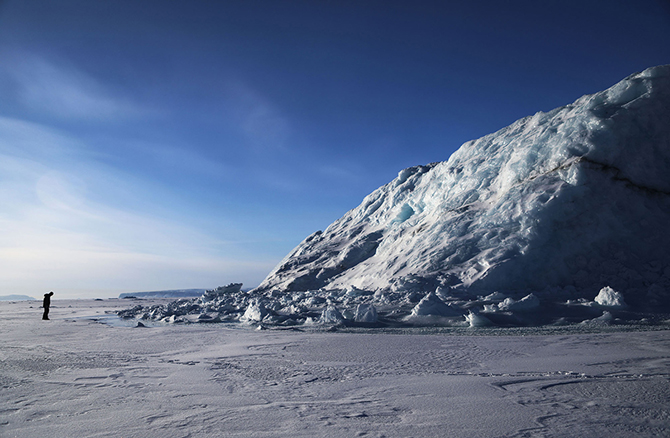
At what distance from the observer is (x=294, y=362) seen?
16.3 feet

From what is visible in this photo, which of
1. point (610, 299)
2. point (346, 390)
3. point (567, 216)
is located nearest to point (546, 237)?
point (567, 216)

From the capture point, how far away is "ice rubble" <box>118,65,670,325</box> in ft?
35.3

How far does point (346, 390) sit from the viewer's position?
11.5 ft

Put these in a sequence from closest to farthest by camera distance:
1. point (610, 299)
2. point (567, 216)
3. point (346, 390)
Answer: point (346, 390) < point (610, 299) < point (567, 216)

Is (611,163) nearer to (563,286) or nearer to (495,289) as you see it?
(563,286)

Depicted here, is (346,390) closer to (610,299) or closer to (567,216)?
(610,299)

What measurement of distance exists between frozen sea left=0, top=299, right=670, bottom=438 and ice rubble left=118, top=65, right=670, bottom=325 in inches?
168

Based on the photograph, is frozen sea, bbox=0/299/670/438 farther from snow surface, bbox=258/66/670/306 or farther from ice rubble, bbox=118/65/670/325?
snow surface, bbox=258/66/670/306

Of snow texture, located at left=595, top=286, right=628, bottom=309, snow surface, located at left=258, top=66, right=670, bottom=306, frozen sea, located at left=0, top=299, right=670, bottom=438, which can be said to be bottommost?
frozen sea, located at left=0, top=299, right=670, bottom=438

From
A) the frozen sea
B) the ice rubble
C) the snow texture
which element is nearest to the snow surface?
the ice rubble

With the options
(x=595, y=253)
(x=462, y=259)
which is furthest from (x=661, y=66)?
(x=462, y=259)

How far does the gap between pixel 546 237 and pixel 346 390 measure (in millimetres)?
12753

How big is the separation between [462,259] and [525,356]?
31.6ft

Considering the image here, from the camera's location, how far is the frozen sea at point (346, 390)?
2.59 meters
